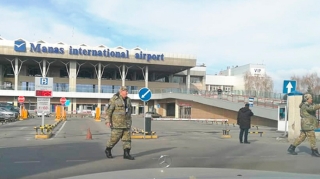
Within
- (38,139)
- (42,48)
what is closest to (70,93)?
(42,48)

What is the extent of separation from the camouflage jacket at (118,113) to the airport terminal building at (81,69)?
2125 inches

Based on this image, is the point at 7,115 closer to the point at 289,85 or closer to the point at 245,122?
the point at 245,122

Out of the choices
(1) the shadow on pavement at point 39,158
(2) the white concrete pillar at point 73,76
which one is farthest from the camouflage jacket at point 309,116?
(2) the white concrete pillar at point 73,76

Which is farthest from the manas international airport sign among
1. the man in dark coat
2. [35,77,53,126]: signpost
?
the man in dark coat

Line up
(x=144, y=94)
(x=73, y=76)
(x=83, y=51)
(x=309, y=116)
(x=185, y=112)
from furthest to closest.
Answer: (x=73, y=76), (x=83, y=51), (x=185, y=112), (x=144, y=94), (x=309, y=116)

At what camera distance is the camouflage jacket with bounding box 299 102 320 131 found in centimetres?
1146

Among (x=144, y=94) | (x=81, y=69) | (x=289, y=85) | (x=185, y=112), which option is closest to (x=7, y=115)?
(x=144, y=94)

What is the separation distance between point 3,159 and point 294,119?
1315 cm

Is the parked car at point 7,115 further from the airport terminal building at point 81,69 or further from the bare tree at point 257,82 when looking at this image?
the bare tree at point 257,82

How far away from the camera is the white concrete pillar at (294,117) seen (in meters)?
17.4

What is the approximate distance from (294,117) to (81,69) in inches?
2727

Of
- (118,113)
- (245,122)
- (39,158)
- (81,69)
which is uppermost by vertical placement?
(81,69)

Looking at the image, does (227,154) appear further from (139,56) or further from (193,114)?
(139,56)

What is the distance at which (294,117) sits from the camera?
1764 centimetres
